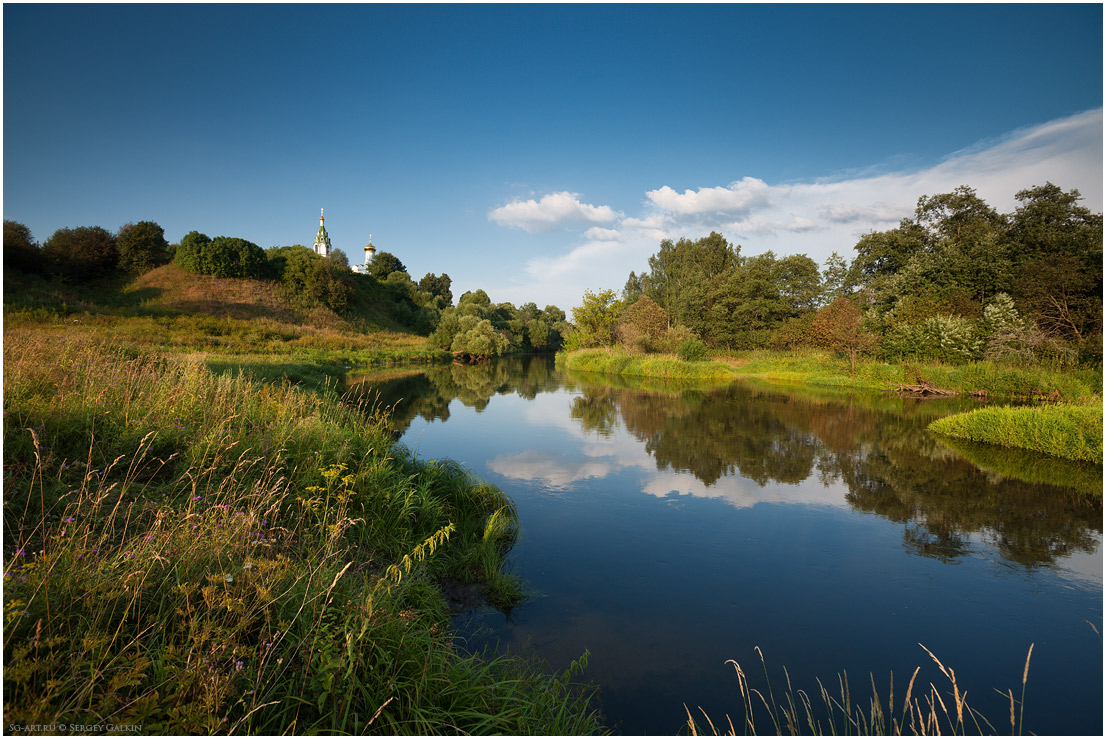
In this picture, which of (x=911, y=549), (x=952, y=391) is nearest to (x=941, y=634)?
(x=911, y=549)

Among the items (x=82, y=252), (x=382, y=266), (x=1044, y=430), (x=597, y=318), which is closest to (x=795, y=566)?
(x=1044, y=430)

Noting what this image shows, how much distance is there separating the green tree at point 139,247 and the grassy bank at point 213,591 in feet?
162

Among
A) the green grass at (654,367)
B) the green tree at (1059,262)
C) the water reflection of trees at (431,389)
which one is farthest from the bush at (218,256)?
the green tree at (1059,262)

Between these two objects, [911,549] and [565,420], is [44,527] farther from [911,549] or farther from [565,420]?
[565,420]

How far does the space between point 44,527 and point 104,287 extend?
50694mm

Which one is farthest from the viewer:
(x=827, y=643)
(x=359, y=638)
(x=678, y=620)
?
(x=678, y=620)

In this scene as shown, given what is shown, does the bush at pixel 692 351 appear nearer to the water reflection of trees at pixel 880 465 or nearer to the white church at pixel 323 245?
the water reflection of trees at pixel 880 465

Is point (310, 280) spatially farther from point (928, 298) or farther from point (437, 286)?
point (928, 298)

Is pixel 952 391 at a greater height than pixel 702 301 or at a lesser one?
lesser

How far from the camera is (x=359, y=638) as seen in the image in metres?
3.01

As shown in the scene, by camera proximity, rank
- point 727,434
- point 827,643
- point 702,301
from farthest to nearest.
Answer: point 702,301, point 727,434, point 827,643

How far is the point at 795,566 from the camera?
21.5ft

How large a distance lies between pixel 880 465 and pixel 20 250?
42.0m

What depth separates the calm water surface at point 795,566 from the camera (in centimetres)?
440
